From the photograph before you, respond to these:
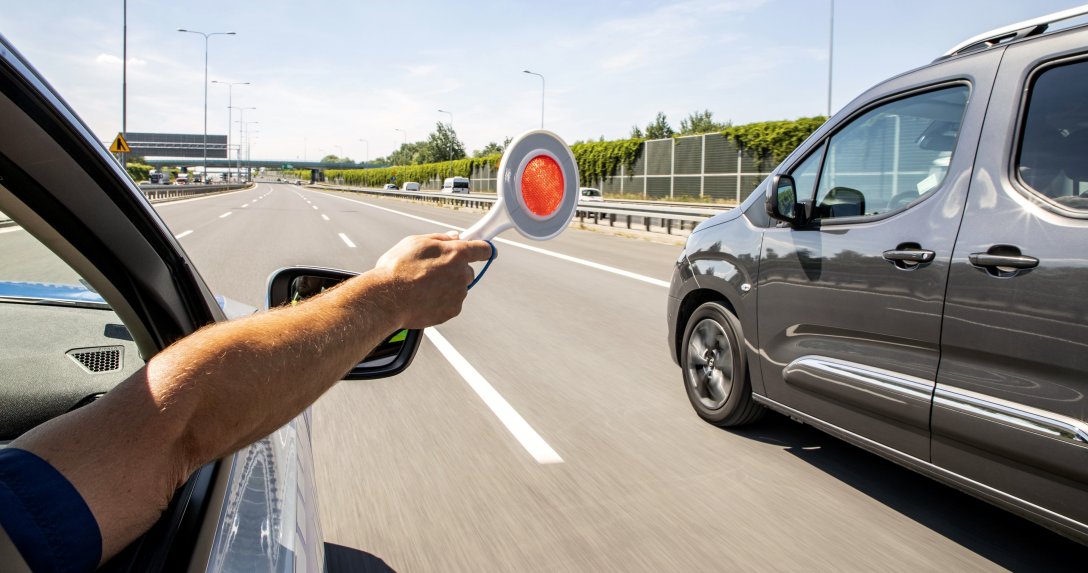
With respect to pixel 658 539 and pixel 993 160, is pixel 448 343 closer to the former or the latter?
pixel 658 539

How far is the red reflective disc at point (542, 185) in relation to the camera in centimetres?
133

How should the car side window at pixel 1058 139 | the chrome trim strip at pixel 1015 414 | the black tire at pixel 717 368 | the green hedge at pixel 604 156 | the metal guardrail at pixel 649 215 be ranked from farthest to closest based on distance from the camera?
the green hedge at pixel 604 156, the metal guardrail at pixel 649 215, the black tire at pixel 717 368, the car side window at pixel 1058 139, the chrome trim strip at pixel 1015 414

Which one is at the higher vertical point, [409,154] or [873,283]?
[409,154]

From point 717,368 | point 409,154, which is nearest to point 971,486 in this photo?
point 717,368

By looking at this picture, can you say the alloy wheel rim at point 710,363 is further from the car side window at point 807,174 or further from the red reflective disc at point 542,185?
the red reflective disc at point 542,185

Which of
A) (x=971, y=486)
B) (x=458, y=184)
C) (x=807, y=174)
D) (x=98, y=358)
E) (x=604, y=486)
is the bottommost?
(x=604, y=486)

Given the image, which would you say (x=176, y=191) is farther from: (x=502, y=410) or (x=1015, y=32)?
(x=1015, y=32)

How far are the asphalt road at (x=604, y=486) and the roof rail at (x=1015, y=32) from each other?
6.59 feet

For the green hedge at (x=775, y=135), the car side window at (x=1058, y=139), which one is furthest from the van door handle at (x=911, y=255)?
the green hedge at (x=775, y=135)

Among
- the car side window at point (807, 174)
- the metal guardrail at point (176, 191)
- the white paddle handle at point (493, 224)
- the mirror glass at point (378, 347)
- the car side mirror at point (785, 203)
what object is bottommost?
the mirror glass at point (378, 347)

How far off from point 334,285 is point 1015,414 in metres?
2.25

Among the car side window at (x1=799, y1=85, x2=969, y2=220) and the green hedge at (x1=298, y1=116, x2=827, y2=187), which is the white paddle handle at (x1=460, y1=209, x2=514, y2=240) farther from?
the green hedge at (x1=298, y1=116, x2=827, y2=187)

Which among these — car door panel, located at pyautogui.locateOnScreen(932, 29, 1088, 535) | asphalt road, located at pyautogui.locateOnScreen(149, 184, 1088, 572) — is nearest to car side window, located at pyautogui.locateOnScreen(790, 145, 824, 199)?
car door panel, located at pyautogui.locateOnScreen(932, 29, 1088, 535)

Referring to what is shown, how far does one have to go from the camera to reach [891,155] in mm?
3480
